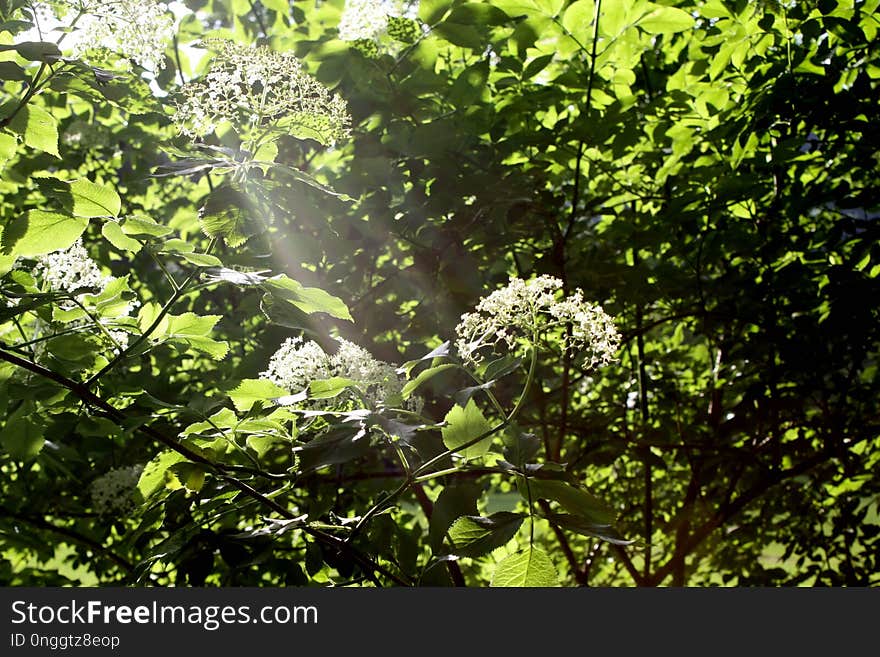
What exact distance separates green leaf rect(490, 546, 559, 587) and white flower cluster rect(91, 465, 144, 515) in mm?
1526

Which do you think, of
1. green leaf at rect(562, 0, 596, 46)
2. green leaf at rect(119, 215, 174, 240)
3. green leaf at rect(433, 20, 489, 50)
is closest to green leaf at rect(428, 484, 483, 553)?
green leaf at rect(119, 215, 174, 240)

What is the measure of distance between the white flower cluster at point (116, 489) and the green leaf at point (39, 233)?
1325mm

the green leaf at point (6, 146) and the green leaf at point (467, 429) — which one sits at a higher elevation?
the green leaf at point (6, 146)

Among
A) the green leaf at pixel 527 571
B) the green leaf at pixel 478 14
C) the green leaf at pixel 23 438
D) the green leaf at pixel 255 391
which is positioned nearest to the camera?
the green leaf at pixel 527 571

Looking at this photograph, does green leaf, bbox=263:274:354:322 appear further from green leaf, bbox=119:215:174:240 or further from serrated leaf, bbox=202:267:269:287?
green leaf, bbox=119:215:174:240

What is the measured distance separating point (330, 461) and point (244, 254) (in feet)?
1.66

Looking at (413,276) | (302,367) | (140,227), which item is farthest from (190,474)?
(413,276)

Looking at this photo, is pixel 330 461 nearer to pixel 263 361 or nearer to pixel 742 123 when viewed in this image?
pixel 263 361

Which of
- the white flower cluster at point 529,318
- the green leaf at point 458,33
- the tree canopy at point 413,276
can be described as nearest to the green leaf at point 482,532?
the tree canopy at point 413,276

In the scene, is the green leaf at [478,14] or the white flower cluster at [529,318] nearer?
the white flower cluster at [529,318]

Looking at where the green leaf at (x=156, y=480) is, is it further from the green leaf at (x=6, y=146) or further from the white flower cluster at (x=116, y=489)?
the white flower cluster at (x=116, y=489)

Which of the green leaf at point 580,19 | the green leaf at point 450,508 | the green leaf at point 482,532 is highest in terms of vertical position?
the green leaf at point 580,19

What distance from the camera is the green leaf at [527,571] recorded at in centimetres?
116

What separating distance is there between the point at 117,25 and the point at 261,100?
0.34 meters
